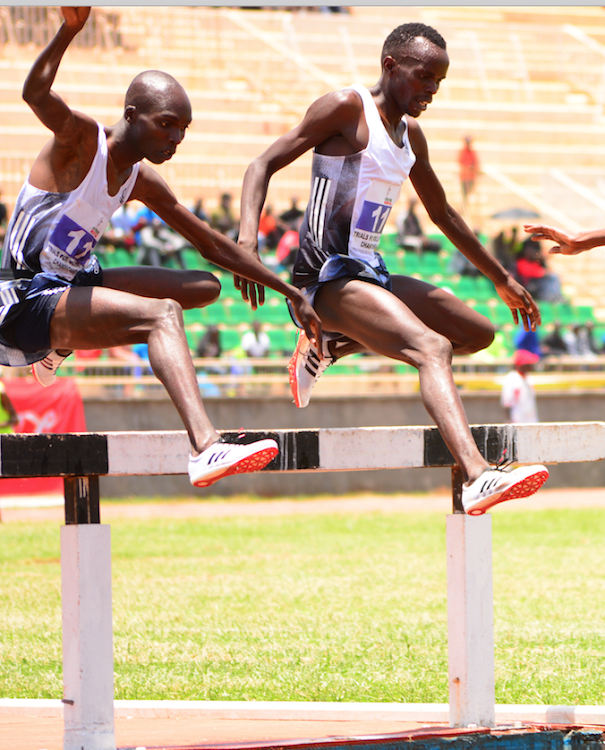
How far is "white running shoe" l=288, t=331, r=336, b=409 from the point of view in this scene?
4.22 m

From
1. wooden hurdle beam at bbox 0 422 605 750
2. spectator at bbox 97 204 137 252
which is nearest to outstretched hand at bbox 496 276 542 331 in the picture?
wooden hurdle beam at bbox 0 422 605 750

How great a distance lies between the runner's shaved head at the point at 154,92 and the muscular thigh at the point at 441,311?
1.16 meters

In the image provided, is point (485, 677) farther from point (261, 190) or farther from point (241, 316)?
point (241, 316)

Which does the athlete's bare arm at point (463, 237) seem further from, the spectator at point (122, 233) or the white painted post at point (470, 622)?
the spectator at point (122, 233)

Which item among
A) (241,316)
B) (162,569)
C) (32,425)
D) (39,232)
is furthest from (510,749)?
(241,316)

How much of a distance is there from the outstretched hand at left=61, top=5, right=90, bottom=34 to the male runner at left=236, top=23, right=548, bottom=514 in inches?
31.6

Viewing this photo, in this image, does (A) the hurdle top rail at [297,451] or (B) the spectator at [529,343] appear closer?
(A) the hurdle top rail at [297,451]

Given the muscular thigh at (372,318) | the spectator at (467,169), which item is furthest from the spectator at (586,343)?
the muscular thigh at (372,318)

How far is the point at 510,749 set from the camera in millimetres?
3643

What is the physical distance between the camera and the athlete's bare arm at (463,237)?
14.3 ft

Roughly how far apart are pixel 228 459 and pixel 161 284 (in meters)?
1.17

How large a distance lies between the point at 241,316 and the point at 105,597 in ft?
48.9

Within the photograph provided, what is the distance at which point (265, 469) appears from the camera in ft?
11.4

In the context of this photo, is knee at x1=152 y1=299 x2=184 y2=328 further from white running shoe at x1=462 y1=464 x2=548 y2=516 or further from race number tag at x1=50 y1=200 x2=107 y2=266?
white running shoe at x1=462 y1=464 x2=548 y2=516
